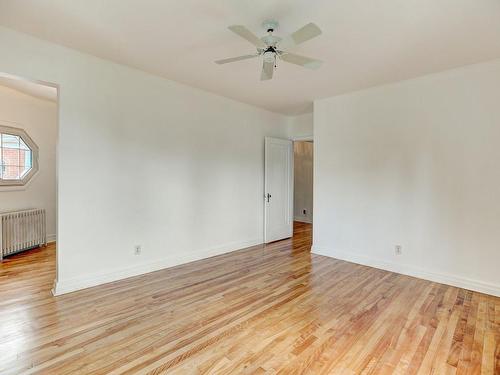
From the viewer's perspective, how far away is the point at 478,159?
3.13m

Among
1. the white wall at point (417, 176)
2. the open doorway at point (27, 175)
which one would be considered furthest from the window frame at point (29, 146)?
the white wall at point (417, 176)

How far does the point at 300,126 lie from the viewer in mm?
5664

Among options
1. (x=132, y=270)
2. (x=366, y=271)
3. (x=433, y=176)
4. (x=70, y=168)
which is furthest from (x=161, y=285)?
(x=433, y=176)

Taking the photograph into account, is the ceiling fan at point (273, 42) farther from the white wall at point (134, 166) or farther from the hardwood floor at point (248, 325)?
the hardwood floor at point (248, 325)

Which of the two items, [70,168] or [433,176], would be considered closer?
[70,168]

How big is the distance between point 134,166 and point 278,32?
92.4 inches

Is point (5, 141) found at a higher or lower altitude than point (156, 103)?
lower

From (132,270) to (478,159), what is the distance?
447 centimetres

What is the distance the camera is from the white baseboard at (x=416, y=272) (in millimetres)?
3094

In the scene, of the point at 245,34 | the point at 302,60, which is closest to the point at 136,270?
the point at 245,34

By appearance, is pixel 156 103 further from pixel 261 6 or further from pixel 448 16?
pixel 448 16

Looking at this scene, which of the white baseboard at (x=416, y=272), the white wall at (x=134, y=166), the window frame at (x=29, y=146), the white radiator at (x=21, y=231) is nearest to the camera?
the white wall at (x=134, y=166)

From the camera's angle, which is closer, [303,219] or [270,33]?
[270,33]

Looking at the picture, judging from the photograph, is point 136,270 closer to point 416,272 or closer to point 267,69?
point 267,69
